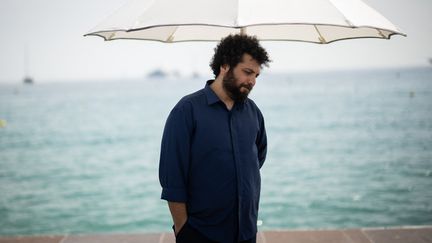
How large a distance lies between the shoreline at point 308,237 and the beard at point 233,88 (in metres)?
2.34

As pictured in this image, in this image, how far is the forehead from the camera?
2.43 metres

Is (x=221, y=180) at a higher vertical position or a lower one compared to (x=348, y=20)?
lower

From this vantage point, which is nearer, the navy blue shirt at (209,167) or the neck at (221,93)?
the navy blue shirt at (209,167)

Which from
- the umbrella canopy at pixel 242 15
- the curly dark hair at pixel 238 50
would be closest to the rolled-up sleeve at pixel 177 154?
the curly dark hair at pixel 238 50

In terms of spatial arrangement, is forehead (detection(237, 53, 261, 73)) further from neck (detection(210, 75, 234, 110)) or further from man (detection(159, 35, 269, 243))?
neck (detection(210, 75, 234, 110))

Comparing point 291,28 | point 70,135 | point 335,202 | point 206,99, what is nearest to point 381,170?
point 335,202

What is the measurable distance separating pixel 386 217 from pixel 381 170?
6749 millimetres

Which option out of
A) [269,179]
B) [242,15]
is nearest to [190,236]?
[242,15]

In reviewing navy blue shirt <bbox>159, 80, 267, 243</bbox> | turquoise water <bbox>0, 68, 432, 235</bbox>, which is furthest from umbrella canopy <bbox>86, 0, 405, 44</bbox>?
turquoise water <bbox>0, 68, 432, 235</bbox>

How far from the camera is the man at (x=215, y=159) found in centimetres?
235

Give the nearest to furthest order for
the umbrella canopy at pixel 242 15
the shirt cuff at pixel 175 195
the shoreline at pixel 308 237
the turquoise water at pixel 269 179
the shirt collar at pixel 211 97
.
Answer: the umbrella canopy at pixel 242 15
the shirt cuff at pixel 175 195
the shirt collar at pixel 211 97
the shoreline at pixel 308 237
the turquoise water at pixel 269 179

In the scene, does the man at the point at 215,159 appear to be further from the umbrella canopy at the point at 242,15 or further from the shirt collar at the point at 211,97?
the umbrella canopy at the point at 242,15

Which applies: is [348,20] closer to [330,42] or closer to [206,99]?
[206,99]

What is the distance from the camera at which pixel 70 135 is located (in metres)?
33.9
